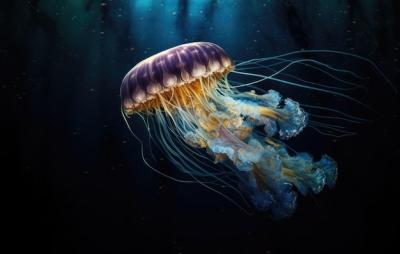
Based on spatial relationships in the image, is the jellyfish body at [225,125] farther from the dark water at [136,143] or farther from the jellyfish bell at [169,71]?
the dark water at [136,143]

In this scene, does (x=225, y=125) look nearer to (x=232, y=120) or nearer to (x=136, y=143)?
(x=232, y=120)

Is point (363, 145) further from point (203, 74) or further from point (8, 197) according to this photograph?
point (8, 197)

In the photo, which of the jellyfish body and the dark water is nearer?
the jellyfish body

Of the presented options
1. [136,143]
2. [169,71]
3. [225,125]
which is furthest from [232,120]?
[136,143]

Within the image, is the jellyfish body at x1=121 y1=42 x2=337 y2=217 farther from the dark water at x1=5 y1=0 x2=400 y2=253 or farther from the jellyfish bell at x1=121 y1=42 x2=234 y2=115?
the dark water at x1=5 y1=0 x2=400 y2=253

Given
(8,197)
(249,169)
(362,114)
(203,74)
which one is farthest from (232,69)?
(8,197)

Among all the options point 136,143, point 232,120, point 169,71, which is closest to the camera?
point 169,71

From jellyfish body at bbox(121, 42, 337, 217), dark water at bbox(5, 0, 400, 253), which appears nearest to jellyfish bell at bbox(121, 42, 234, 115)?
jellyfish body at bbox(121, 42, 337, 217)
